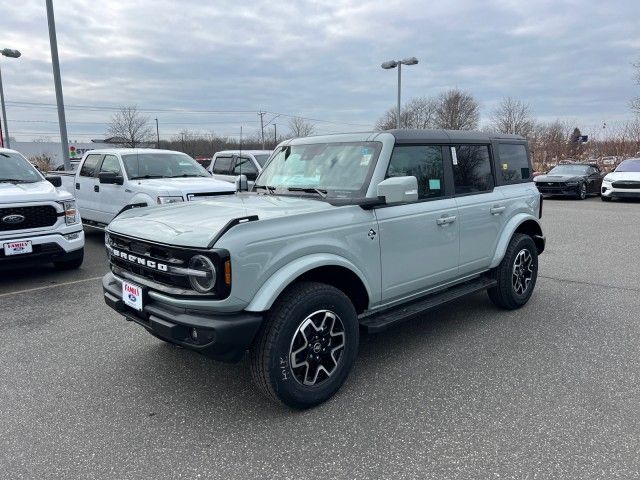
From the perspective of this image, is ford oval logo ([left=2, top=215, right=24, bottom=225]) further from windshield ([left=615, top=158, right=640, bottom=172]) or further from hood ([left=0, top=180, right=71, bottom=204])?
windshield ([left=615, top=158, right=640, bottom=172])

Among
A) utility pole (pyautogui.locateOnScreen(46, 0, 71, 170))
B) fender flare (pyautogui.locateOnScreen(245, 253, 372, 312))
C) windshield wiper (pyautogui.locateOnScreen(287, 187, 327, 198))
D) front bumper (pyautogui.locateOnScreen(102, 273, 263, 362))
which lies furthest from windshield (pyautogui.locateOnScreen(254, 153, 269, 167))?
front bumper (pyautogui.locateOnScreen(102, 273, 263, 362))

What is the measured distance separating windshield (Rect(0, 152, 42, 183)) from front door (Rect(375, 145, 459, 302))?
605 centimetres

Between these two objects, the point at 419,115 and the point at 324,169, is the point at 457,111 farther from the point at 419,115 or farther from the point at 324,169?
the point at 324,169

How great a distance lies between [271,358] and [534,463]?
62.4 inches

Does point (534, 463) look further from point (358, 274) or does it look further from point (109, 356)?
point (109, 356)

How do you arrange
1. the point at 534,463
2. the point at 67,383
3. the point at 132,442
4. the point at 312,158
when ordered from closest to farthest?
the point at 534,463
the point at 132,442
the point at 67,383
the point at 312,158

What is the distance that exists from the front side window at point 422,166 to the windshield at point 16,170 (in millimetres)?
5979

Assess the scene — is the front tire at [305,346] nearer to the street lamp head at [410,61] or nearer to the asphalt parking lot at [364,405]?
the asphalt parking lot at [364,405]

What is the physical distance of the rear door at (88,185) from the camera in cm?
980

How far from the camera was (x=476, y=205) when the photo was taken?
15.2 ft

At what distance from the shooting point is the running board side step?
368 cm

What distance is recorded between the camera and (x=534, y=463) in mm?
2662

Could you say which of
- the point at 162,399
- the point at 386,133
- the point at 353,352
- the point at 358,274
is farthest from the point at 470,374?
the point at 162,399

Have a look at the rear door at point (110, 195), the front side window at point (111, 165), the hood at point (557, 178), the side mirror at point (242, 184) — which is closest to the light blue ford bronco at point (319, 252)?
the side mirror at point (242, 184)
